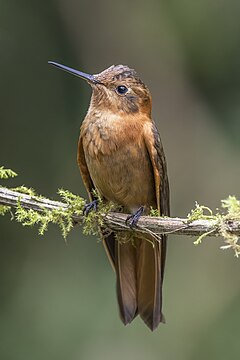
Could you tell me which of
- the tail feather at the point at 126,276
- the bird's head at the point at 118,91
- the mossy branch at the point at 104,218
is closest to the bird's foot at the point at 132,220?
the mossy branch at the point at 104,218

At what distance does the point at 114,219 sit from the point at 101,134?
0.53 m

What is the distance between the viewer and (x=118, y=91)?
4777 mm

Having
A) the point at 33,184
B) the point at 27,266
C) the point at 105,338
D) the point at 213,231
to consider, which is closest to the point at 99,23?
the point at 33,184

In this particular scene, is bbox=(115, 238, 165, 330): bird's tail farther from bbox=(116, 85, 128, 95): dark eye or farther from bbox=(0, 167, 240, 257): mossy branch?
bbox=(116, 85, 128, 95): dark eye

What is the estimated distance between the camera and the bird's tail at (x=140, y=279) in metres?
4.75

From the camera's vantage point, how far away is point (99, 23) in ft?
22.1

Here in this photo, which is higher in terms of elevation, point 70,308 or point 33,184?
point 33,184

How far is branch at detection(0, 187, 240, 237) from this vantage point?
12.5ft

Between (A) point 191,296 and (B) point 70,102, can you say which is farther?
(B) point 70,102

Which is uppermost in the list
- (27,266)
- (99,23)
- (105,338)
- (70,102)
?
(99,23)

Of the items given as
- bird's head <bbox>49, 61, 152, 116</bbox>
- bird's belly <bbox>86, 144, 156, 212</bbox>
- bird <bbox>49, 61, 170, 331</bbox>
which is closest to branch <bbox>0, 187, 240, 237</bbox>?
bird <bbox>49, 61, 170, 331</bbox>

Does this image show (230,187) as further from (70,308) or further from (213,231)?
(213,231)

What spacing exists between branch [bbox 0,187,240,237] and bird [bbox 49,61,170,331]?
130 mm

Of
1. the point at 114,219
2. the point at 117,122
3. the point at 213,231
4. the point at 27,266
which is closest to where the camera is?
the point at 213,231
